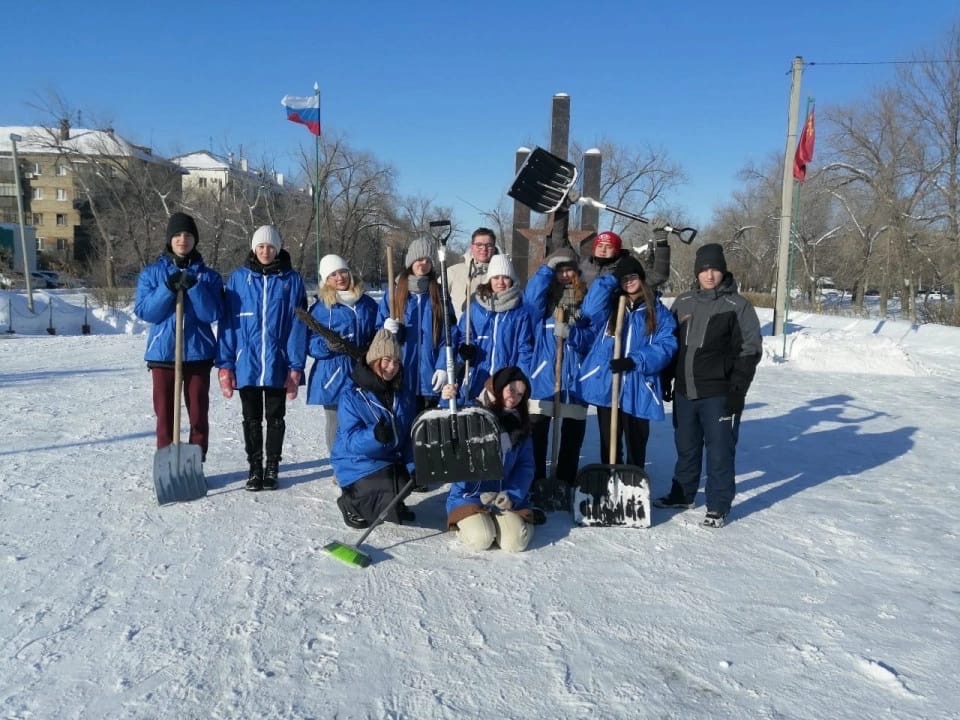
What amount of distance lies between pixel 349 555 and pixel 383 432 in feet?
2.62

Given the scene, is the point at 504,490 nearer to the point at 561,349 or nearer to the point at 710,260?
the point at 561,349

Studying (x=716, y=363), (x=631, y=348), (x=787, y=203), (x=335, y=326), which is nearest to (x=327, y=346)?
(x=335, y=326)

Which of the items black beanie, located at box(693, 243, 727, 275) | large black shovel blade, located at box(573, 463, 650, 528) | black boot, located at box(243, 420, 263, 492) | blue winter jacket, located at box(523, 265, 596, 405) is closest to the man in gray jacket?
black beanie, located at box(693, 243, 727, 275)

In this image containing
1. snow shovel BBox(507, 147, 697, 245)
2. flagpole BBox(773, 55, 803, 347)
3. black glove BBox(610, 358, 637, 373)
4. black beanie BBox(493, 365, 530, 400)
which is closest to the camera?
black beanie BBox(493, 365, 530, 400)

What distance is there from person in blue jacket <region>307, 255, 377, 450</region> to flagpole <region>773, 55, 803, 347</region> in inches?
525

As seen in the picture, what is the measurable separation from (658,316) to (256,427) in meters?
2.78

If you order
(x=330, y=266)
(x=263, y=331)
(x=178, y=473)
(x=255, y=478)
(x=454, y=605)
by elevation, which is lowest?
(x=454, y=605)

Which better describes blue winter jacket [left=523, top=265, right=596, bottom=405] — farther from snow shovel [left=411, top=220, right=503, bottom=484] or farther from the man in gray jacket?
snow shovel [left=411, top=220, right=503, bottom=484]

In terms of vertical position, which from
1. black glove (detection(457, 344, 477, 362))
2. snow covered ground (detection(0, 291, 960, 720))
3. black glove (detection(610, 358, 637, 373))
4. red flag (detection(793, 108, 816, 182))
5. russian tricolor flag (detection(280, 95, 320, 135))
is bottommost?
snow covered ground (detection(0, 291, 960, 720))

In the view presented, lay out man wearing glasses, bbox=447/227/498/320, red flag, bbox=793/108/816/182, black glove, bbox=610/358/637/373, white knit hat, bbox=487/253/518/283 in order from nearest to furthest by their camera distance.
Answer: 1. black glove, bbox=610/358/637/373
2. white knit hat, bbox=487/253/518/283
3. man wearing glasses, bbox=447/227/498/320
4. red flag, bbox=793/108/816/182

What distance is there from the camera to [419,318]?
176 inches

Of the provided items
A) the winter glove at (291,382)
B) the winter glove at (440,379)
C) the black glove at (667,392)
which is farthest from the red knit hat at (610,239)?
the winter glove at (291,382)

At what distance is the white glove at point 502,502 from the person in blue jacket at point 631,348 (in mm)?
928

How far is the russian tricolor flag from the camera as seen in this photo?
1859cm
